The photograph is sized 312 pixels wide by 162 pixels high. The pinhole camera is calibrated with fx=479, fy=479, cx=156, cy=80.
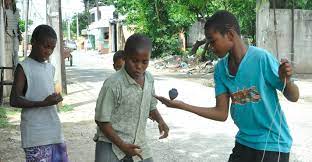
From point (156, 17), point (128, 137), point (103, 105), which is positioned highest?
point (156, 17)

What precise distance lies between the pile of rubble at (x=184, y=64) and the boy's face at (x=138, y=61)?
1807cm

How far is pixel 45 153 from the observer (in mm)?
3359

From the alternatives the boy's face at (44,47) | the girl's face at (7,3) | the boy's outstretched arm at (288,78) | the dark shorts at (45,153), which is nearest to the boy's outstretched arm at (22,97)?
the boy's face at (44,47)

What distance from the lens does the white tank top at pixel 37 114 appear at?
3312 millimetres

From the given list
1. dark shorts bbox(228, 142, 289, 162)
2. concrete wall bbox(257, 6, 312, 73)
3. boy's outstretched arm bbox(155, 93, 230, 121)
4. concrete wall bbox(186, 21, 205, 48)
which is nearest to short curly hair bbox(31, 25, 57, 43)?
boy's outstretched arm bbox(155, 93, 230, 121)

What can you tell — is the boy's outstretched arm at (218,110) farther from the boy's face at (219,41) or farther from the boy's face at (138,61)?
the boy's face at (138,61)

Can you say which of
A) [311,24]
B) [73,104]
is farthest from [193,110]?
[311,24]

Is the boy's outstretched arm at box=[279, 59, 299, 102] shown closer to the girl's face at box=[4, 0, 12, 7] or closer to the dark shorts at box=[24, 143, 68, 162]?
the dark shorts at box=[24, 143, 68, 162]

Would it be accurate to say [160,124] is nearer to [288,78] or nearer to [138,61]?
[138,61]

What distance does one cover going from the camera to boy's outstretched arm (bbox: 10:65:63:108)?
3.18 meters

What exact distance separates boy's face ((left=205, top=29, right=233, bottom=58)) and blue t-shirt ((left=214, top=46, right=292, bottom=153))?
0.13 m

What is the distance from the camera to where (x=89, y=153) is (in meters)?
6.15

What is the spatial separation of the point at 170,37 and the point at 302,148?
70.7 feet

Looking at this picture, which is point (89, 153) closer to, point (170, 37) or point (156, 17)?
point (156, 17)
